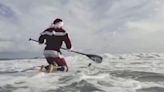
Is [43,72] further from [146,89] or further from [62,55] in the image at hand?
[146,89]

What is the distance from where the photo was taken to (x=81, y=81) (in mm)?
8594

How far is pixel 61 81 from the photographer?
8.89m

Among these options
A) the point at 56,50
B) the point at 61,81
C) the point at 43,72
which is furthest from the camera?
the point at 56,50

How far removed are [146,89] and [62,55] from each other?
453cm

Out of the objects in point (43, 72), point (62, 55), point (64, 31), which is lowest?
point (43, 72)

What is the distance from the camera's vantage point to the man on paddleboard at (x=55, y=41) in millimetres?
11195

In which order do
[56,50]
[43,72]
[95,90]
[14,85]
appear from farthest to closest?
[56,50]
[43,72]
[14,85]
[95,90]

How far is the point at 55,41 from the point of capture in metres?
11.2

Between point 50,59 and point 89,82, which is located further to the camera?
point 50,59

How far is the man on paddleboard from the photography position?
1120 centimetres

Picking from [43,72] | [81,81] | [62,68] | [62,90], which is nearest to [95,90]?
[62,90]

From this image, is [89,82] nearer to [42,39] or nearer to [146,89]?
[146,89]

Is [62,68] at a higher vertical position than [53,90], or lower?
higher

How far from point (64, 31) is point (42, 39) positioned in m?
0.85
